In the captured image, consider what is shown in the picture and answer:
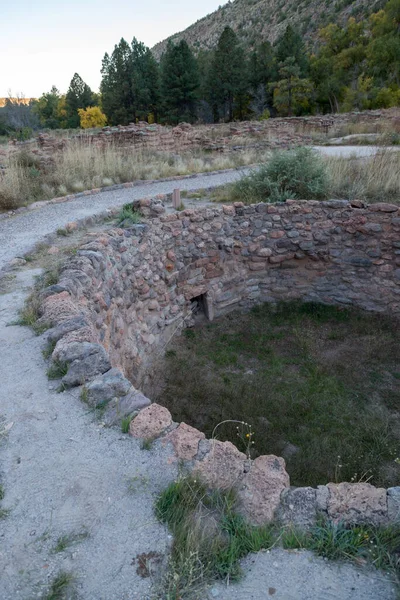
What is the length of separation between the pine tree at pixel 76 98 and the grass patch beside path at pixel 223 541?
135ft

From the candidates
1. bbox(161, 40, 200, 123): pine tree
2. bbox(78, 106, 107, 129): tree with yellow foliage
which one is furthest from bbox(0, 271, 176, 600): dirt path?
bbox(78, 106, 107, 129): tree with yellow foliage

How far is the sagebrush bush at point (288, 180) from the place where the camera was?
27.1 ft

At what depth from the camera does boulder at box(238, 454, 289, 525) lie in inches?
89.0

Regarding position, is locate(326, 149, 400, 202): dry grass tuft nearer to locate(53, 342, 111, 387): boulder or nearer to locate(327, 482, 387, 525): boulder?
locate(53, 342, 111, 387): boulder

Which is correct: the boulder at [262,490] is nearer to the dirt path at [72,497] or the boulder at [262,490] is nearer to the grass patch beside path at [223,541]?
the grass patch beside path at [223,541]

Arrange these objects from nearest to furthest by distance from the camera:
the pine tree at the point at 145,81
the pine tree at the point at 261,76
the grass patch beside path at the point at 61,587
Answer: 1. the grass patch beside path at the point at 61,587
2. the pine tree at the point at 145,81
3. the pine tree at the point at 261,76

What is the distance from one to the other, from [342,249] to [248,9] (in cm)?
6988

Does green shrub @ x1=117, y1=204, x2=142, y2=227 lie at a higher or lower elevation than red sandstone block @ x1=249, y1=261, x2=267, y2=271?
higher

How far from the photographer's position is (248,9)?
6394 cm

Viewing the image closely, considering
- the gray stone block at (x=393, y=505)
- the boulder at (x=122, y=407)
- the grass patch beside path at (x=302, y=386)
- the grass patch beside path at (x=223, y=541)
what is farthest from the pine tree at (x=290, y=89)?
the grass patch beside path at (x=223, y=541)

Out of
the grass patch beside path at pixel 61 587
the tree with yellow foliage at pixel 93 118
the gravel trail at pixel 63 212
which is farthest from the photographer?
the tree with yellow foliage at pixel 93 118

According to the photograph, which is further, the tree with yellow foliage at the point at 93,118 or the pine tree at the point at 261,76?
the tree with yellow foliage at the point at 93,118

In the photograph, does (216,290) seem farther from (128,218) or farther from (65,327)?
(65,327)

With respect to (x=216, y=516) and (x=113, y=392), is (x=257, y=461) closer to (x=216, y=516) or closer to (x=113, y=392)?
(x=216, y=516)
